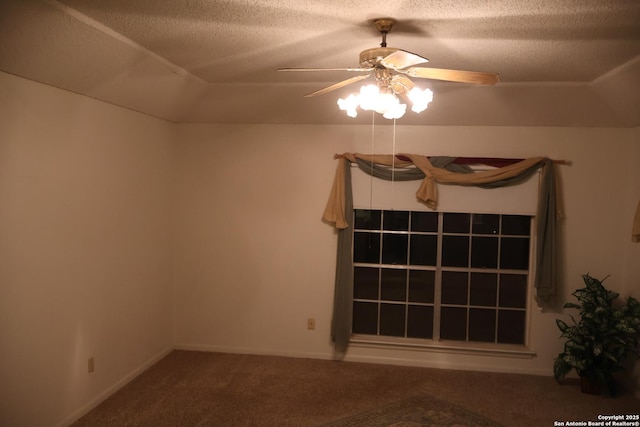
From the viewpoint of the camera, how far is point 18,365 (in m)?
2.79

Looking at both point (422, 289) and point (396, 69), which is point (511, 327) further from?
point (396, 69)

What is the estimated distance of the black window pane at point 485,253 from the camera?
4.55 meters

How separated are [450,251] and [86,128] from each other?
3.71m

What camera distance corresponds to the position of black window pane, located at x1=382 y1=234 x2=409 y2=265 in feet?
15.4

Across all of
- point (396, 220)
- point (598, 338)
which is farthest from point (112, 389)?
point (598, 338)

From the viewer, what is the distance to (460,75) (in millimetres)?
2219

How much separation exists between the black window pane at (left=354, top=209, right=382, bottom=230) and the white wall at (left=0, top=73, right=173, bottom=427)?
207cm

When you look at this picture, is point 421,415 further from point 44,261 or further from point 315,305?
point 44,261

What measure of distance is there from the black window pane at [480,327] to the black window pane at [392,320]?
0.78m

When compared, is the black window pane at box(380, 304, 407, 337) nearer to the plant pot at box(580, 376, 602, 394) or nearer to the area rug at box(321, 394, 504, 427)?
the area rug at box(321, 394, 504, 427)

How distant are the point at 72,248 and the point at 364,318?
3.04 metres

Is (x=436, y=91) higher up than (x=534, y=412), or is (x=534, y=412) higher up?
(x=436, y=91)

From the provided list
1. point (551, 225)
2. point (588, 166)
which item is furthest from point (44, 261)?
point (588, 166)

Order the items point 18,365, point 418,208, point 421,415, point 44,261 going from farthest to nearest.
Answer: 1. point 418,208
2. point 421,415
3. point 44,261
4. point 18,365
